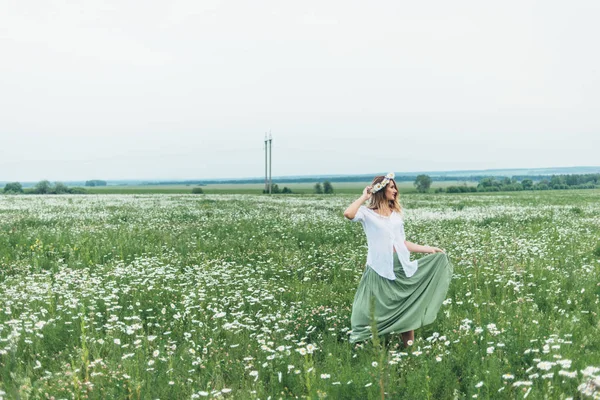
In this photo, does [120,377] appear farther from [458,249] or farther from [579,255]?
[579,255]

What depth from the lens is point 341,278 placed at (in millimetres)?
8938

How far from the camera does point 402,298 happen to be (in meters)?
5.70

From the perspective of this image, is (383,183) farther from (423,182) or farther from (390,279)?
(423,182)

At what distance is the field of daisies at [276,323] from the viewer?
4.25 meters

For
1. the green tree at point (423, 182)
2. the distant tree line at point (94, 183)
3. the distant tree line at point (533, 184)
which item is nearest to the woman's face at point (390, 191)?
the distant tree line at point (533, 184)

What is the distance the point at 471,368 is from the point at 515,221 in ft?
45.3

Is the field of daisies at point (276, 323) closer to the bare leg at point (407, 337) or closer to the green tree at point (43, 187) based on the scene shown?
the bare leg at point (407, 337)

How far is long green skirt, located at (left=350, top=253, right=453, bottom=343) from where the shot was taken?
220 inches

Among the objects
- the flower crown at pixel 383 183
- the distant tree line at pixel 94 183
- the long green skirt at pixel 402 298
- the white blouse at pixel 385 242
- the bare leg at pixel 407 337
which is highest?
the distant tree line at pixel 94 183

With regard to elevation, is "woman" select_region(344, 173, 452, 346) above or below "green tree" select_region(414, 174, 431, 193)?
below

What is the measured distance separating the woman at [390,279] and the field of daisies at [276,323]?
0.86 ft

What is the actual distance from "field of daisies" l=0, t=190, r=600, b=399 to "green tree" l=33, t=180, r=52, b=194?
6368cm

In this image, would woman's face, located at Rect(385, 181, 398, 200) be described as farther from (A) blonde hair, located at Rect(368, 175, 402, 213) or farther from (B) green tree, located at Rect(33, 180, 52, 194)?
(B) green tree, located at Rect(33, 180, 52, 194)

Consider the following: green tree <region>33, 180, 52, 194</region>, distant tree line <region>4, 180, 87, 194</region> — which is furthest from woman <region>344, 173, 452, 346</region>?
green tree <region>33, 180, 52, 194</region>
